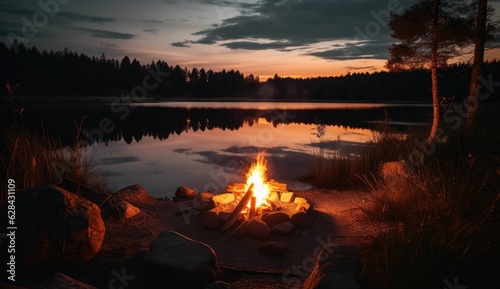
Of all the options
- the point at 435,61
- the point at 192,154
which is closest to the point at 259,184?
the point at 435,61

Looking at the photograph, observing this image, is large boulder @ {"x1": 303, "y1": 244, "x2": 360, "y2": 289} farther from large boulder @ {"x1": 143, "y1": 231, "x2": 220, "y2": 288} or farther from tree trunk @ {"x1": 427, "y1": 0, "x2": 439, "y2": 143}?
tree trunk @ {"x1": 427, "y1": 0, "x2": 439, "y2": 143}

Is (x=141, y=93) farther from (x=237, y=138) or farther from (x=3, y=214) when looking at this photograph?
(x=3, y=214)

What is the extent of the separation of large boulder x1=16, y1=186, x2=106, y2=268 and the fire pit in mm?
2356

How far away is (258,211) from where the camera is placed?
6.57 metres

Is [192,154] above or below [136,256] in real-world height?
below

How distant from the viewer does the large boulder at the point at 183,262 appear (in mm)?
3734

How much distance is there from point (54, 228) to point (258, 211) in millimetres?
3779

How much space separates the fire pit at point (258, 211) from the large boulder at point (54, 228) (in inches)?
92.8

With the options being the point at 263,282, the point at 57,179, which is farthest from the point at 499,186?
the point at 57,179

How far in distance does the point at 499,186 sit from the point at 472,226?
1322 mm

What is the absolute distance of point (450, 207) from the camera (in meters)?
4.78

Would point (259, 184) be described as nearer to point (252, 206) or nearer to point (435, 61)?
point (252, 206)

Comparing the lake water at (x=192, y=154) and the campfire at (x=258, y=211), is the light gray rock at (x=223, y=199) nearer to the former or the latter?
the campfire at (x=258, y=211)

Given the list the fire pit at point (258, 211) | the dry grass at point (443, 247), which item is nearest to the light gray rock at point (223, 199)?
the fire pit at point (258, 211)
